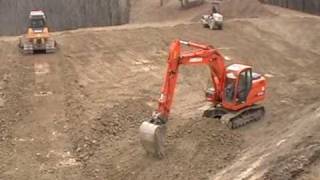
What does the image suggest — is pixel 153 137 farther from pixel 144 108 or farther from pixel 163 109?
pixel 144 108

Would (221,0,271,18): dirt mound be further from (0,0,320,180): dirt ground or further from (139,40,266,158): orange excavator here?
(139,40,266,158): orange excavator

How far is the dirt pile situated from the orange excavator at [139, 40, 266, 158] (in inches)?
787

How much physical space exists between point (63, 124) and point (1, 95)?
3678mm

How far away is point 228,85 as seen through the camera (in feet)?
55.9

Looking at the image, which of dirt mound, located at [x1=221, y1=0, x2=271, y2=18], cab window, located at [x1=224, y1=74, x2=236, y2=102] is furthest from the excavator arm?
dirt mound, located at [x1=221, y1=0, x2=271, y2=18]

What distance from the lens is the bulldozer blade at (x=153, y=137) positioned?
589 inches

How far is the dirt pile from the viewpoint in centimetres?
3572

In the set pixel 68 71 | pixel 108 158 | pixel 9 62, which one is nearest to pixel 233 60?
pixel 68 71

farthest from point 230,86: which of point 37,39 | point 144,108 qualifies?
point 37,39

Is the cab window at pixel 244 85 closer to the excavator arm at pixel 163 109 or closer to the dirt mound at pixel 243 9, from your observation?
the excavator arm at pixel 163 109

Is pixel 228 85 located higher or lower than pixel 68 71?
higher

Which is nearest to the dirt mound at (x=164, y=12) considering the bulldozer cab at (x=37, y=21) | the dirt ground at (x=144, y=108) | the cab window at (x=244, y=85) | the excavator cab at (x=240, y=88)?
the dirt ground at (x=144, y=108)

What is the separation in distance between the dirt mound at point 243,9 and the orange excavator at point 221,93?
17.4 m

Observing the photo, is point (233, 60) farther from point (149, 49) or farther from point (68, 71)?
point (68, 71)
